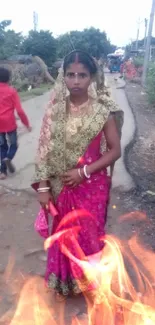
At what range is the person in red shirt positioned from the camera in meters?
5.76

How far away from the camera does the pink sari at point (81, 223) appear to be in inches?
113

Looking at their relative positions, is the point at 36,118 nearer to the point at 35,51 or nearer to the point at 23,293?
the point at 23,293

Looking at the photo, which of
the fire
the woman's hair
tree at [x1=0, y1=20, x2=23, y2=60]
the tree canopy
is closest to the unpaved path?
the fire

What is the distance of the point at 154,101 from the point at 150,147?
629cm

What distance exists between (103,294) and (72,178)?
91 cm

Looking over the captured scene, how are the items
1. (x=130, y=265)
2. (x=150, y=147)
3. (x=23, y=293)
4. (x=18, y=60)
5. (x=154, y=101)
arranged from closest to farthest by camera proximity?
(x=23, y=293), (x=130, y=265), (x=150, y=147), (x=154, y=101), (x=18, y=60)

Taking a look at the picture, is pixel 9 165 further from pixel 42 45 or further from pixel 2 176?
pixel 42 45

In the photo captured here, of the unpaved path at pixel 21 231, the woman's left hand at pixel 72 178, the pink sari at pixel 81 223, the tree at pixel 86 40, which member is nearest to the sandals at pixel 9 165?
the unpaved path at pixel 21 231

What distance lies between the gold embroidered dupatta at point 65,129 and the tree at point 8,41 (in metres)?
20.8

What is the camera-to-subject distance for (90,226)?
2939 mm

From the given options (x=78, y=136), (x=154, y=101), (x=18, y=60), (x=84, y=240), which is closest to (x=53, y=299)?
(x=84, y=240)

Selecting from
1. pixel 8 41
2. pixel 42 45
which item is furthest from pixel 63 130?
pixel 42 45

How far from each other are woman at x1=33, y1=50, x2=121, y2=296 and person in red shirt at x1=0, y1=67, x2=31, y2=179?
289cm

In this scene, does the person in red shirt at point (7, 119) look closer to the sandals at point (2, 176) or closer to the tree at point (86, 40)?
the sandals at point (2, 176)
